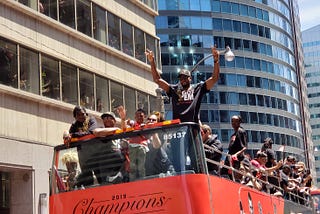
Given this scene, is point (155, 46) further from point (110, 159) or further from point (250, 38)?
point (250, 38)

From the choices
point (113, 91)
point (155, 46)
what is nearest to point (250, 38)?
point (155, 46)

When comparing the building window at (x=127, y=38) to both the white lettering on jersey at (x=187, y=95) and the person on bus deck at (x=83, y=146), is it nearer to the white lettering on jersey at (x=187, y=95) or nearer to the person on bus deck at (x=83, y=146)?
the person on bus deck at (x=83, y=146)

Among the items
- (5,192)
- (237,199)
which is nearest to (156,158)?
(237,199)

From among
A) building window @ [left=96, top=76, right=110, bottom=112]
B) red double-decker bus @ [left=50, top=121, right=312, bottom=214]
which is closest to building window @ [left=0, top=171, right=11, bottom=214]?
building window @ [left=96, top=76, right=110, bottom=112]

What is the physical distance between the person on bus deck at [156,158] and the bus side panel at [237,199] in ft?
2.40

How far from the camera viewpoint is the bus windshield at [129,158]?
899 centimetres

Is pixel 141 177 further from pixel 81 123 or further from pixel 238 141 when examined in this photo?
pixel 238 141

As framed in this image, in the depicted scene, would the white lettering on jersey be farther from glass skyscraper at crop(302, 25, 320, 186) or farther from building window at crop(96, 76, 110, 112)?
glass skyscraper at crop(302, 25, 320, 186)

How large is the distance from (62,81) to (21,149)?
3562 millimetres

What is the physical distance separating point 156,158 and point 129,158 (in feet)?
1.44

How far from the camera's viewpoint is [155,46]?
30781 mm

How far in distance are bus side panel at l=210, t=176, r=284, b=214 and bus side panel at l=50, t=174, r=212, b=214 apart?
15.4 inches

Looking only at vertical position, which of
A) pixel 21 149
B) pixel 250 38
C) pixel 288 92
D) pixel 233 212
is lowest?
pixel 233 212

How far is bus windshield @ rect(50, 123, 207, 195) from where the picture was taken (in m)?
8.99
